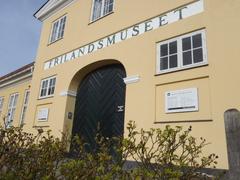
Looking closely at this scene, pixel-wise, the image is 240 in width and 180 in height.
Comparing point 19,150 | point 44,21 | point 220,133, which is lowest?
point 19,150

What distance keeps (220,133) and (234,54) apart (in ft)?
5.38

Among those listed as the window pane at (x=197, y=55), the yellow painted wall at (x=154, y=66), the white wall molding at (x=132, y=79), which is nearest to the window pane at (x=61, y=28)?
the yellow painted wall at (x=154, y=66)

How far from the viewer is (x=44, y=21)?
11922 mm

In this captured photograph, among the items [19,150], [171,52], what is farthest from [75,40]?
[19,150]

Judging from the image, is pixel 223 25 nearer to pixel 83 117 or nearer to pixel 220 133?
pixel 220 133

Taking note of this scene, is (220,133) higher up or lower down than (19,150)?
higher up

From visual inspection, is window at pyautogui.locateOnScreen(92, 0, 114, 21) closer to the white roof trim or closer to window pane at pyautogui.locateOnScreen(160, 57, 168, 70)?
the white roof trim

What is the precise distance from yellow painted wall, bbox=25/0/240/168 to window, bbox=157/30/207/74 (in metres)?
0.13

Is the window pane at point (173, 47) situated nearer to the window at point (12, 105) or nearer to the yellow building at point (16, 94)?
the yellow building at point (16, 94)

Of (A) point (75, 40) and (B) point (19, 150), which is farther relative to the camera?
(A) point (75, 40)

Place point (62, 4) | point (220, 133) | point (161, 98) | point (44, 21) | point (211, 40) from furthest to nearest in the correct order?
point (44, 21) → point (62, 4) → point (161, 98) → point (211, 40) → point (220, 133)

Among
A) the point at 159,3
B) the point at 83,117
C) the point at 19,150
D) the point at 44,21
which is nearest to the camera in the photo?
the point at 19,150

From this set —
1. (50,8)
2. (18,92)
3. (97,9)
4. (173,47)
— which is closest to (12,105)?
(18,92)

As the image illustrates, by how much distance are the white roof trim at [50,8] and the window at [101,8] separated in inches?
73.9
